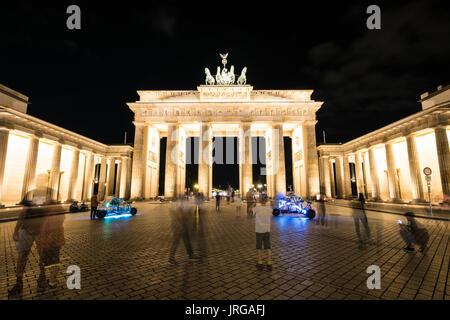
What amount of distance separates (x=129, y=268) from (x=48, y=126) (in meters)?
25.5

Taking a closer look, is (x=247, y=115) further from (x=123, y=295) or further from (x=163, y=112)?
(x=123, y=295)

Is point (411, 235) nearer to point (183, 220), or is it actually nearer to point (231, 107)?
point (183, 220)

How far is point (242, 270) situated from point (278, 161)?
26.1 metres

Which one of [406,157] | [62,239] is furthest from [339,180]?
[62,239]

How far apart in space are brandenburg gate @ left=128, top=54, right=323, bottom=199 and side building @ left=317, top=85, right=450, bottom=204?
6925 mm

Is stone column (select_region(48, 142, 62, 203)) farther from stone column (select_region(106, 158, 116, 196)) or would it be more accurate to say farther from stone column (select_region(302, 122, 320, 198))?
stone column (select_region(302, 122, 320, 198))

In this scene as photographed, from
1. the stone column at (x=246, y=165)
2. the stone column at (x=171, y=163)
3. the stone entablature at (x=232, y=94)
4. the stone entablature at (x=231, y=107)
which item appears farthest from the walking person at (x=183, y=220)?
the stone entablature at (x=232, y=94)

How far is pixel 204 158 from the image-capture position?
29312mm

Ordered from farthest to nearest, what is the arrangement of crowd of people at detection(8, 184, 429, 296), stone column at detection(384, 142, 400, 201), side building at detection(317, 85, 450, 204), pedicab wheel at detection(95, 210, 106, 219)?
stone column at detection(384, 142, 400, 201) → side building at detection(317, 85, 450, 204) → pedicab wheel at detection(95, 210, 106, 219) → crowd of people at detection(8, 184, 429, 296)

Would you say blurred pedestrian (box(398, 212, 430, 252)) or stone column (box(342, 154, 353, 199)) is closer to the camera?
blurred pedestrian (box(398, 212, 430, 252))

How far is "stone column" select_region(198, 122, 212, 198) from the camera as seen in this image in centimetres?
2917

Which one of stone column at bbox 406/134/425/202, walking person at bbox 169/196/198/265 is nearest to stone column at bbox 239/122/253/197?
stone column at bbox 406/134/425/202
